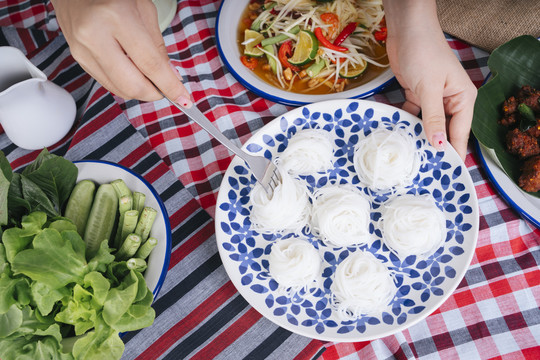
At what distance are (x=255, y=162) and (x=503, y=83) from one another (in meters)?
0.83

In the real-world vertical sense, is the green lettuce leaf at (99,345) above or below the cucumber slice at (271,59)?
below

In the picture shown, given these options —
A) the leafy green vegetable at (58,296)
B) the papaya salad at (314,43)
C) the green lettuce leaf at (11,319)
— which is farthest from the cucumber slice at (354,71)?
the green lettuce leaf at (11,319)

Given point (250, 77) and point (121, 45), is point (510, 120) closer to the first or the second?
point (250, 77)

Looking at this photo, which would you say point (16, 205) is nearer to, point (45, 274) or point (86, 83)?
point (45, 274)

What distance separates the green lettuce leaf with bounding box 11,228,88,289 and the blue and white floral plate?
42 cm

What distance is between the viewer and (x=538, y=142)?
1.30m

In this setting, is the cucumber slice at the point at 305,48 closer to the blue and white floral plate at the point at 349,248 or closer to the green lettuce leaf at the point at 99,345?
the blue and white floral plate at the point at 349,248

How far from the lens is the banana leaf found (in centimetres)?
131

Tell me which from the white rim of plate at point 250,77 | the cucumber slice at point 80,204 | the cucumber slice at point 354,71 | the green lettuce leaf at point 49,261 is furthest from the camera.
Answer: the cucumber slice at point 354,71

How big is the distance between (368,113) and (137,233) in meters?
0.80

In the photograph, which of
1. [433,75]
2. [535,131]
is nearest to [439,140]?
[433,75]

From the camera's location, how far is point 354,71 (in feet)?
5.10

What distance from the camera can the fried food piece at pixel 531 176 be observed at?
1.21m

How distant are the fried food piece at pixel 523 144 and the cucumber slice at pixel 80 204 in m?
1.24
